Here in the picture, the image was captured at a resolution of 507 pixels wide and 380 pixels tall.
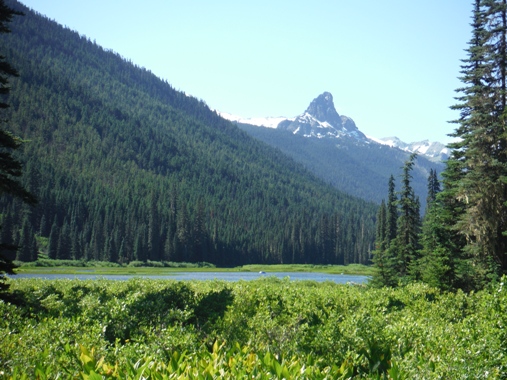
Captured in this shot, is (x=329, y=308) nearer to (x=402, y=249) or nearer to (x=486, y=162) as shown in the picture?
(x=486, y=162)

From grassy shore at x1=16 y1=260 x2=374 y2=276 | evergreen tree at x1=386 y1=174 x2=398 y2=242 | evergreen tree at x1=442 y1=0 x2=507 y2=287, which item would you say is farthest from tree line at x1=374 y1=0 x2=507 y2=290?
grassy shore at x1=16 y1=260 x2=374 y2=276

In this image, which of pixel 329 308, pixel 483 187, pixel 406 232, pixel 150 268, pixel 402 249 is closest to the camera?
pixel 329 308

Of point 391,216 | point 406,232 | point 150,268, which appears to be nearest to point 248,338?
point 406,232

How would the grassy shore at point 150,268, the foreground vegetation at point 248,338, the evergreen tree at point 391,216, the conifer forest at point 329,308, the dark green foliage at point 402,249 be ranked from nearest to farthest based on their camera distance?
the foreground vegetation at point 248,338 < the conifer forest at point 329,308 < the dark green foliage at point 402,249 < the evergreen tree at point 391,216 < the grassy shore at point 150,268

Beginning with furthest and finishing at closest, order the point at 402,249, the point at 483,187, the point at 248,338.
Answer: the point at 402,249
the point at 483,187
the point at 248,338

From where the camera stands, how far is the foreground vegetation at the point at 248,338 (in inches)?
249

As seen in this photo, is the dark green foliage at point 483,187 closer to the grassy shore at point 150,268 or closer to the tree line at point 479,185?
the tree line at point 479,185

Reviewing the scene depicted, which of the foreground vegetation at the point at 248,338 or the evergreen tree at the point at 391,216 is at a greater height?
the evergreen tree at the point at 391,216

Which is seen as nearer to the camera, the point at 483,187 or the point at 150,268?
the point at 483,187

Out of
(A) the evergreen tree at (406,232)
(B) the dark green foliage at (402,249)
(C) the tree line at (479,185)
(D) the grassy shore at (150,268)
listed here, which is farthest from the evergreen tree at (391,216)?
(D) the grassy shore at (150,268)

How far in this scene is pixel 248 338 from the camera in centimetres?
1298

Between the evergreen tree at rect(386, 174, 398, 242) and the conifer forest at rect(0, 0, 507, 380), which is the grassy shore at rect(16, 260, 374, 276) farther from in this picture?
the conifer forest at rect(0, 0, 507, 380)

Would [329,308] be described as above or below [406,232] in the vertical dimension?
below

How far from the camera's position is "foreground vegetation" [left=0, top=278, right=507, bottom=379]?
634 centimetres
